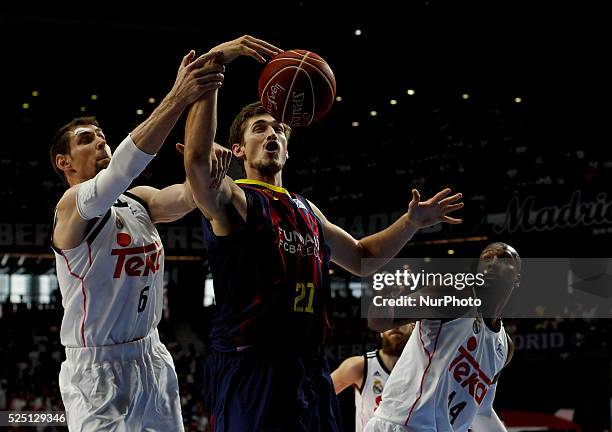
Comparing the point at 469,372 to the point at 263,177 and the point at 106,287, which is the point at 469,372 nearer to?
the point at 263,177

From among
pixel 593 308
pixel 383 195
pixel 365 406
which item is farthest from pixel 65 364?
pixel 383 195

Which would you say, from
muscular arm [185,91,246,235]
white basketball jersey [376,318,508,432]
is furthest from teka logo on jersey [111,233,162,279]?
white basketball jersey [376,318,508,432]

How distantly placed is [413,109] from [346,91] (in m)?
2.00

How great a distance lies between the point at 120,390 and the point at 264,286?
0.98 m

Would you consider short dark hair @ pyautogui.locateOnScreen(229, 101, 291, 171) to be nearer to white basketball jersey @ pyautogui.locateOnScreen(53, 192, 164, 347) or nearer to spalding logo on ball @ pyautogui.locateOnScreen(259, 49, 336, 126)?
spalding logo on ball @ pyautogui.locateOnScreen(259, 49, 336, 126)

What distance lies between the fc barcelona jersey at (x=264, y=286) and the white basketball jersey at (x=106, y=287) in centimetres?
60

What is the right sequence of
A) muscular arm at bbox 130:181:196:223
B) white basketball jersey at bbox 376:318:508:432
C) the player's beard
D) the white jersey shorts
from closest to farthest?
1. the white jersey shorts
2. muscular arm at bbox 130:181:196:223
3. white basketball jersey at bbox 376:318:508:432
4. the player's beard

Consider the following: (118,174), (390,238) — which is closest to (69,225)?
(118,174)

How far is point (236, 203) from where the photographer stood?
11.5ft

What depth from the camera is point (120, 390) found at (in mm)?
3861

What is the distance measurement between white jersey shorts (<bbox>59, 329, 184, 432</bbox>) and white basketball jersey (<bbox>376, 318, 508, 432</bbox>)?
160 centimetres

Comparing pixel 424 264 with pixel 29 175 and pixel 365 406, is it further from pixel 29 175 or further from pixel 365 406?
pixel 365 406

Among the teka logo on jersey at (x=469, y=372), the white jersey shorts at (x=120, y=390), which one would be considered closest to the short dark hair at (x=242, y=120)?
the white jersey shorts at (x=120, y=390)

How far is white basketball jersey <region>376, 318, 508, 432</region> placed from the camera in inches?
195
